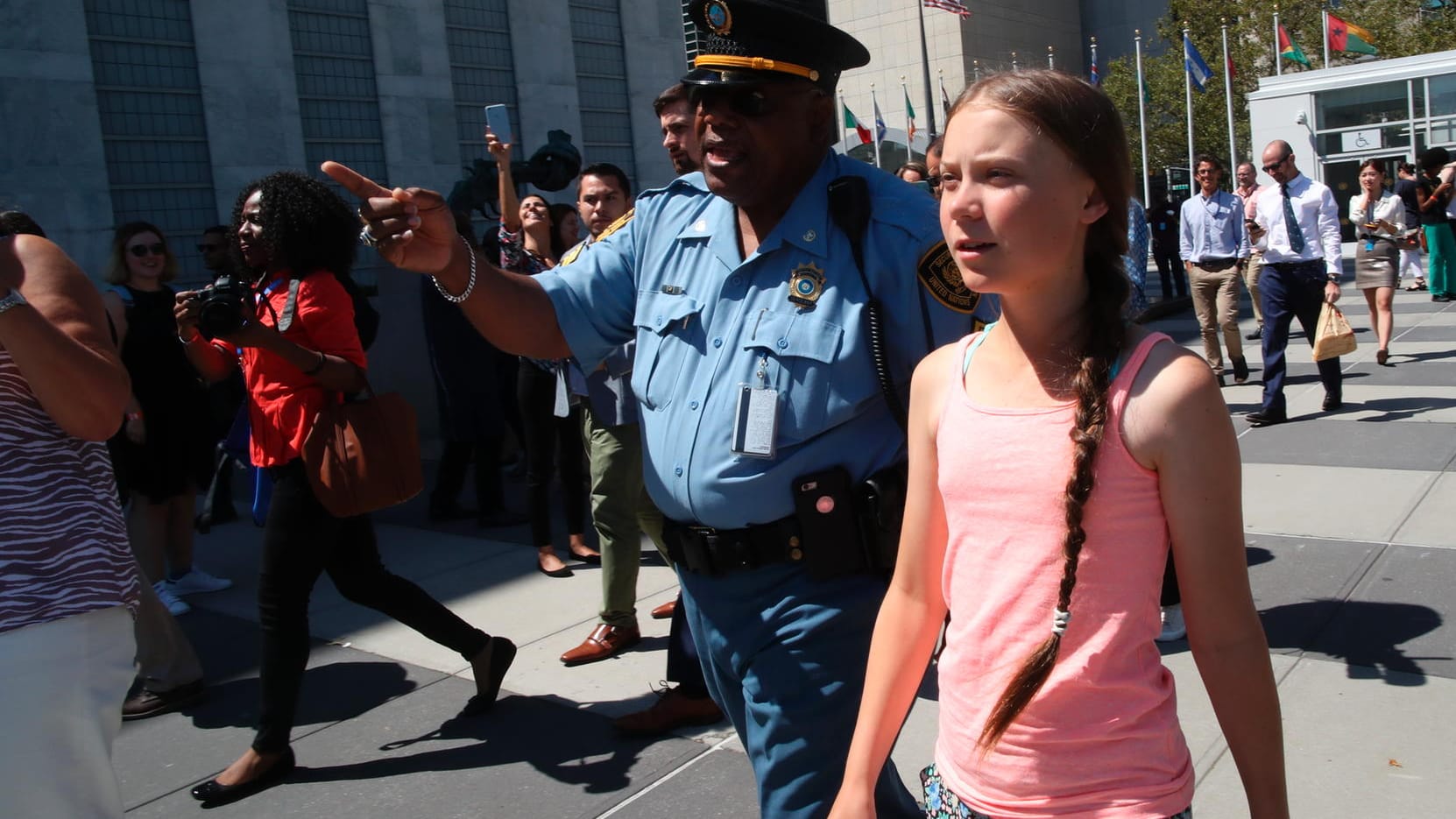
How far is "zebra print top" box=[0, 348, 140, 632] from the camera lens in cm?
232

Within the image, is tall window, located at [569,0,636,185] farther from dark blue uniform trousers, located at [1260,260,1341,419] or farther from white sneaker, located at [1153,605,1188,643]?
white sneaker, located at [1153,605,1188,643]

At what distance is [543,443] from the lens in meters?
6.23

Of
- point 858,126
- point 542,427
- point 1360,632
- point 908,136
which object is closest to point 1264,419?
point 1360,632

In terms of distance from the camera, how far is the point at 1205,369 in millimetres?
1529

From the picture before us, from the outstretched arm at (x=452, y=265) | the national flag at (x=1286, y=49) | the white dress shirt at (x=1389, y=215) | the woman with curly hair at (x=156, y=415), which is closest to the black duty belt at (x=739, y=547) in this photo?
the outstretched arm at (x=452, y=265)

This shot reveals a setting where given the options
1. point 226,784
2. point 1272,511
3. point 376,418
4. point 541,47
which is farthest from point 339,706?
point 541,47

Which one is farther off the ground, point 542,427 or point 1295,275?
point 1295,275

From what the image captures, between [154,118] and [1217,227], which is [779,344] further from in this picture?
[154,118]

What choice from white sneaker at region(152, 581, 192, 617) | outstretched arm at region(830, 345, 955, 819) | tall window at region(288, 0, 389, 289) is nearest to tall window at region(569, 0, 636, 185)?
tall window at region(288, 0, 389, 289)

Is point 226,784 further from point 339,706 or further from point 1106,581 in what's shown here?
point 1106,581

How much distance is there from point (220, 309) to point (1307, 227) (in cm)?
761

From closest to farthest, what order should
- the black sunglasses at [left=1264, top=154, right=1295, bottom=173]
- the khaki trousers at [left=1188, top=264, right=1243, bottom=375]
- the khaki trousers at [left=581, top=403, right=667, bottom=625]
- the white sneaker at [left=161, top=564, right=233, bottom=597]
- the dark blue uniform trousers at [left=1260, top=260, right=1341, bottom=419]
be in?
the khaki trousers at [left=581, top=403, right=667, bottom=625]
the white sneaker at [left=161, top=564, right=233, bottom=597]
the dark blue uniform trousers at [left=1260, top=260, right=1341, bottom=419]
the black sunglasses at [left=1264, top=154, right=1295, bottom=173]
the khaki trousers at [left=1188, top=264, right=1243, bottom=375]

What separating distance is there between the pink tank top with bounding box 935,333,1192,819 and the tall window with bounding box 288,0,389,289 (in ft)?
52.6

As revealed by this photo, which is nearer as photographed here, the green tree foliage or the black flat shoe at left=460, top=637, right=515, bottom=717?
the black flat shoe at left=460, top=637, right=515, bottom=717
